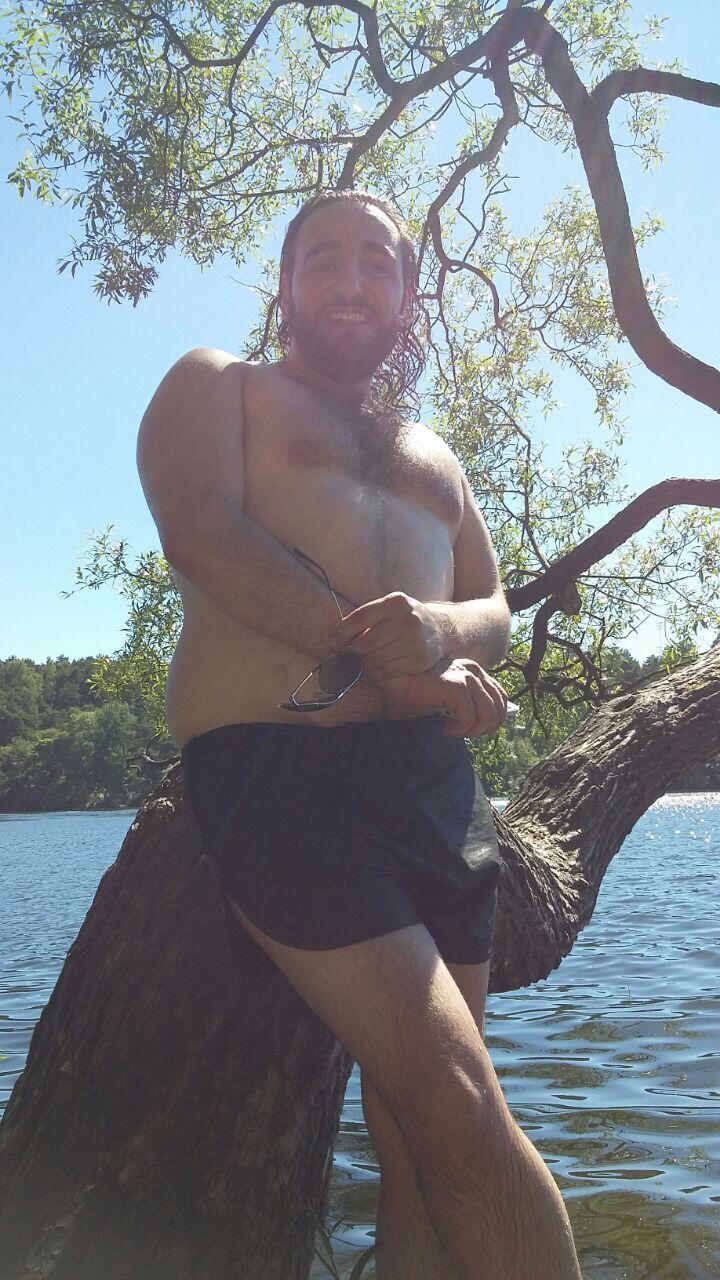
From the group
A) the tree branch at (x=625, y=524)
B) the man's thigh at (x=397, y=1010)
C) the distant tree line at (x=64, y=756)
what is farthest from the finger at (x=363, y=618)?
the distant tree line at (x=64, y=756)

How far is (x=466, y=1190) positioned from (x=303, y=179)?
793cm

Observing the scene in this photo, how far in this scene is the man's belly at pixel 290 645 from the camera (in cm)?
228

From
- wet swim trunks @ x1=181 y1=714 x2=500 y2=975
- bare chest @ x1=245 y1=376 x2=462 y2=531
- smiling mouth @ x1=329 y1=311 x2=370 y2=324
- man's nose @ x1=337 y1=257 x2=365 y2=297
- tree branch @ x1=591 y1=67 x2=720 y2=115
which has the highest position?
tree branch @ x1=591 y1=67 x2=720 y2=115

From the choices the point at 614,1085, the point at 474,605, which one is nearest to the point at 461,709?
the point at 474,605

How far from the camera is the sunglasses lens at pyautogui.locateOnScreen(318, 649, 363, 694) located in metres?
2.21

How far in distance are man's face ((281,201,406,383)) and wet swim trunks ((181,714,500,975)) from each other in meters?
1.13

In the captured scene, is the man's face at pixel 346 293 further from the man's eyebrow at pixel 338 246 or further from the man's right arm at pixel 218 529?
the man's right arm at pixel 218 529

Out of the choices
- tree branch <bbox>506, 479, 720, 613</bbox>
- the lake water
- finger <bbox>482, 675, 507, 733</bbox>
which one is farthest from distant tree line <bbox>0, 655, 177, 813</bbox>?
finger <bbox>482, 675, 507, 733</bbox>

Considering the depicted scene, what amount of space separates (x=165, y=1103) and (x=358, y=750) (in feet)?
3.28

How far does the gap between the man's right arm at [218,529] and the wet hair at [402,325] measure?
2.43ft

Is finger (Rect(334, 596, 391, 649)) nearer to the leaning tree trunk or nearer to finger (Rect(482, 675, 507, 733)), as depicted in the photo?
finger (Rect(482, 675, 507, 733))

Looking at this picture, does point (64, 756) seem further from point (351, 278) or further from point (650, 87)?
point (351, 278)

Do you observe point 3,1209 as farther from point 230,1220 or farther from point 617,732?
point 617,732

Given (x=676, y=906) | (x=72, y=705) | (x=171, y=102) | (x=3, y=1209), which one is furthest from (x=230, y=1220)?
(x=72, y=705)
